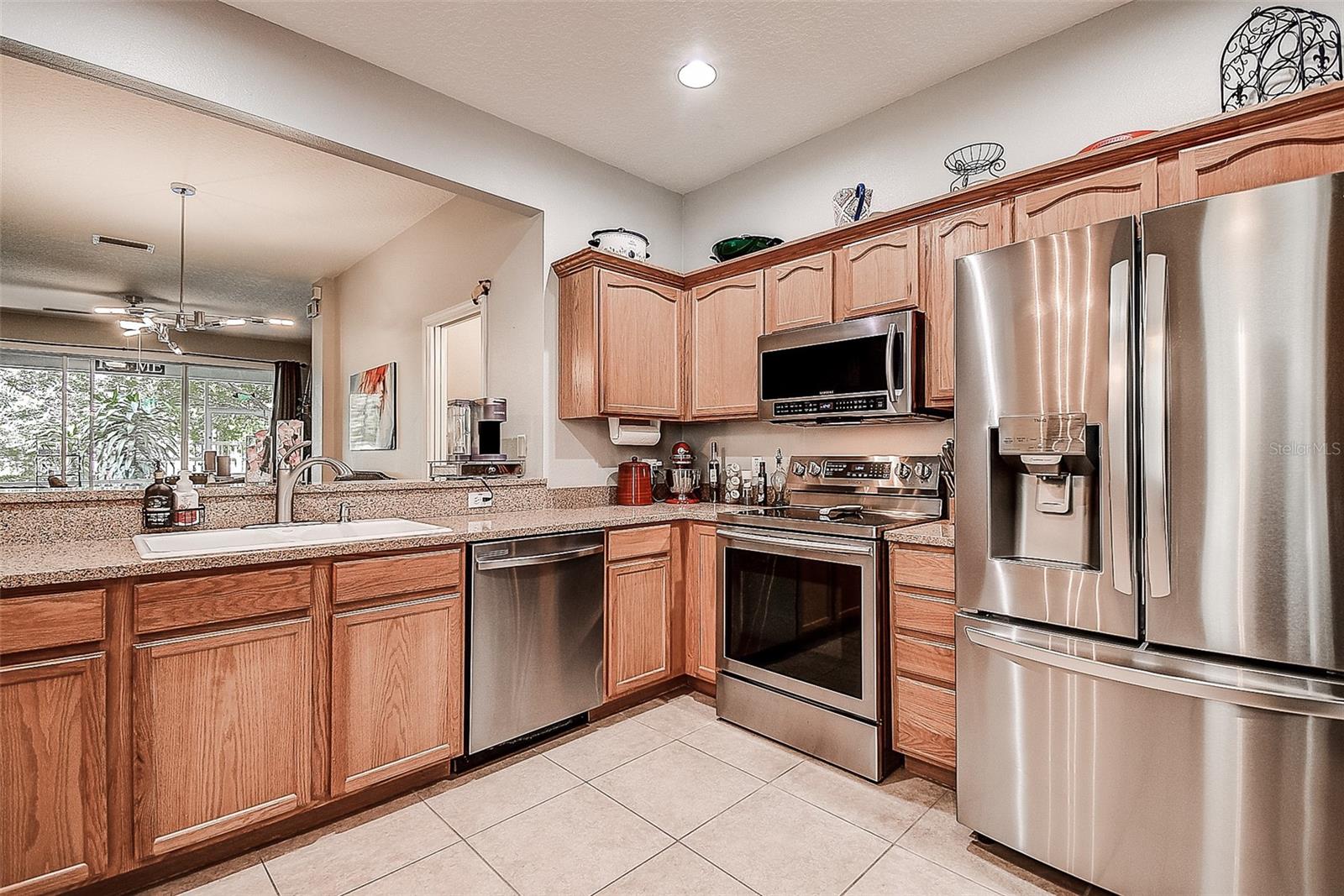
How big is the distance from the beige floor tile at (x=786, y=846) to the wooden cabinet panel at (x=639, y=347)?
1.86 metres

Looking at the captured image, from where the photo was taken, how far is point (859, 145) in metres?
3.12

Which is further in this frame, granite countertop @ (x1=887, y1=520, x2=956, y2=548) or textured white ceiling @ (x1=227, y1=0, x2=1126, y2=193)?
textured white ceiling @ (x1=227, y1=0, x2=1126, y2=193)

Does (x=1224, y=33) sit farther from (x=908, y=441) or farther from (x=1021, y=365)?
(x=908, y=441)

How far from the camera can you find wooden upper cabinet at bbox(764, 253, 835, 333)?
2.84 m

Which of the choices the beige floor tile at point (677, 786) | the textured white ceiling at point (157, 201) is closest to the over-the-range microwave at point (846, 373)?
the beige floor tile at point (677, 786)

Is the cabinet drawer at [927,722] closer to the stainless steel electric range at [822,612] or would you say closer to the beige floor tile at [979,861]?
the stainless steel electric range at [822,612]

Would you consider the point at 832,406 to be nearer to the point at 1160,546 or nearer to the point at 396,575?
the point at 1160,546

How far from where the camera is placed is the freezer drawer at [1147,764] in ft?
4.39

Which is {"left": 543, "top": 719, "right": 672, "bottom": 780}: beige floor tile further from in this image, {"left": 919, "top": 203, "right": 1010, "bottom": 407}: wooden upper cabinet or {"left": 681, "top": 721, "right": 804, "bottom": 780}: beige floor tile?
{"left": 919, "top": 203, "right": 1010, "bottom": 407}: wooden upper cabinet

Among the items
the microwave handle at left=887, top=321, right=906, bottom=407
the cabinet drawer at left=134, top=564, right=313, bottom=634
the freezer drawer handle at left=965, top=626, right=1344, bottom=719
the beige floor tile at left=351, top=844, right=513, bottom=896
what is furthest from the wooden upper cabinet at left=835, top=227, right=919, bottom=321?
the beige floor tile at left=351, top=844, right=513, bottom=896

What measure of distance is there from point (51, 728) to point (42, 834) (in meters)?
0.25

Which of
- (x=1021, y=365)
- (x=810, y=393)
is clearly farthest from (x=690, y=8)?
(x=1021, y=365)

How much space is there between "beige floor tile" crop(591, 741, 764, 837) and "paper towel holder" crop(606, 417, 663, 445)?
156cm

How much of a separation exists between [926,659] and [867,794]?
0.51m
